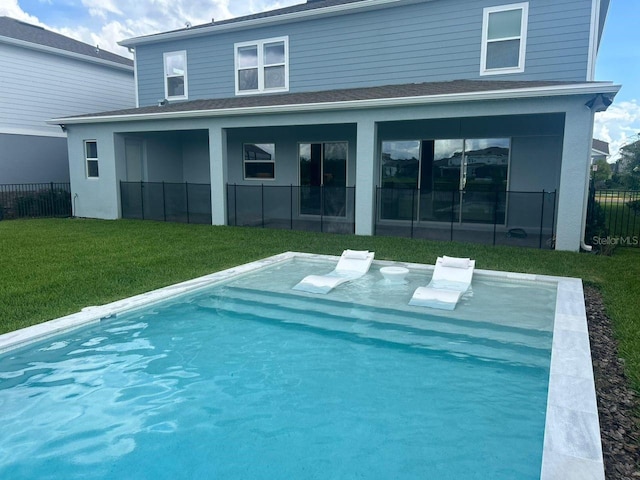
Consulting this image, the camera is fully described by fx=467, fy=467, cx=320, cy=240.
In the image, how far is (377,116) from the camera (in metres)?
10.8

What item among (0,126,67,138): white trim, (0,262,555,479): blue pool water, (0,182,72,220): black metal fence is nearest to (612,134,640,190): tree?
(0,262,555,479): blue pool water

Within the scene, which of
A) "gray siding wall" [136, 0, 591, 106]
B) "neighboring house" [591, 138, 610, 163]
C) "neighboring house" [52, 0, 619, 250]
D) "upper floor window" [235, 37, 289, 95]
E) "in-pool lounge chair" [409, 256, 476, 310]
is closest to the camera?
"in-pool lounge chair" [409, 256, 476, 310]

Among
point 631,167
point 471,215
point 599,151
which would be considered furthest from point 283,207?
point 631,167

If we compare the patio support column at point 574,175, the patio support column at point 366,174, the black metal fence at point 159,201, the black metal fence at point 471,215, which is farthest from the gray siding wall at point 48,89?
the patio support column at point 574,175

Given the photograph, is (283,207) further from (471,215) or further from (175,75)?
(175,75)

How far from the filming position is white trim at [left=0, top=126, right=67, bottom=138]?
16469 mm

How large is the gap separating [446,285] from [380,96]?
17.9ft

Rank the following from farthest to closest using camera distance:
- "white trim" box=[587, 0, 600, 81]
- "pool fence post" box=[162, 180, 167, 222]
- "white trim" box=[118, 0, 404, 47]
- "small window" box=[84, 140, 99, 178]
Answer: "small window" box=[84, 140, 99, 178], "pool fence post" box=[162, 180, 167, 222], "white trim" box=[118, 0, 404, 47], "white trim" box=[587, 0, 600, 81]

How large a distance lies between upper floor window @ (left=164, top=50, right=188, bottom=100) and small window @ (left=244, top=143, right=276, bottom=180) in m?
3.01

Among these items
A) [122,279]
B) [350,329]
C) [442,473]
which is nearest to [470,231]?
[350,329]

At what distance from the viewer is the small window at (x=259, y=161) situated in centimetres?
1579

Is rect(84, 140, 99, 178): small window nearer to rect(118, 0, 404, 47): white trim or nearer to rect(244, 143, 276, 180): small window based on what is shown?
rect(118, 0, 404, 47): white trim

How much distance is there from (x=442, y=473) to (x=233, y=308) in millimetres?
3853

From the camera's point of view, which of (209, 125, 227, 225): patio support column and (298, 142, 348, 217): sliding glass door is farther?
(298, 142, 348, 217): sliding glass door
